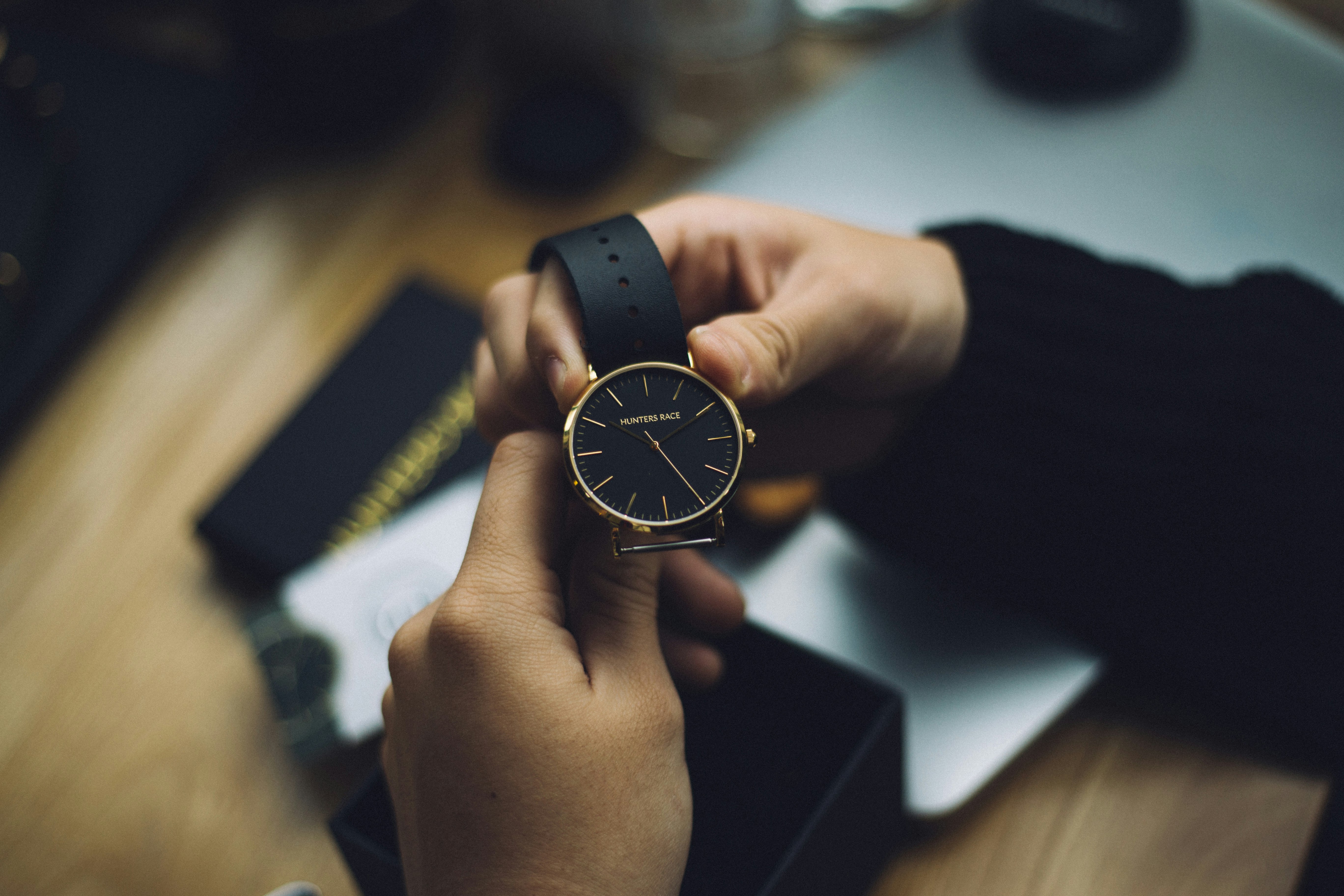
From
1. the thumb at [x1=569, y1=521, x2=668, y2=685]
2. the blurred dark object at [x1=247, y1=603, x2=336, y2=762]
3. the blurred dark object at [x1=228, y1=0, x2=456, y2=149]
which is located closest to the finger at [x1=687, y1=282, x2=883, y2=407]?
the thumb at [x1=569, y1=521, x2=668, y2=685]

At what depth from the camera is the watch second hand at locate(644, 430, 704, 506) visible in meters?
0.51

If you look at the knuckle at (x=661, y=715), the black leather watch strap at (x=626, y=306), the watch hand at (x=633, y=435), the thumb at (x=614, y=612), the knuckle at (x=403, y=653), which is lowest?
the knuckle at (x=661, y=715)

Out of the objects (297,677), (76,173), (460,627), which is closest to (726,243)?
(460,627)

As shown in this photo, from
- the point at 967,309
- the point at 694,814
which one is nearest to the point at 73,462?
the point at 694,814

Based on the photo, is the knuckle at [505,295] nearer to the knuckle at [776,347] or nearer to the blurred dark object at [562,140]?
the knuckle at [776,347]

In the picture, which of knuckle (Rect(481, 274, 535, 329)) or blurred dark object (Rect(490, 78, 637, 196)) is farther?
blurred dark object (Rect(490, 78, 637, 196))

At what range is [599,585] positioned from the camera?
0.50 m

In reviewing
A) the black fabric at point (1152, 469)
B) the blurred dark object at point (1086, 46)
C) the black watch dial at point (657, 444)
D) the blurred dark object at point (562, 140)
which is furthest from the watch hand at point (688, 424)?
the blurred dark object at point (1086, 46)

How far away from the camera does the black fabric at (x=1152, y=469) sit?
618 mm

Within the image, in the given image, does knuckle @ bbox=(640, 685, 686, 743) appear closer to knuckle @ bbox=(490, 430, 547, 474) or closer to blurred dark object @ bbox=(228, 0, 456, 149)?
knuckle @ bbox=(490, 430, 547, 474)

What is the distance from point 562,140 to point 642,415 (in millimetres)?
524

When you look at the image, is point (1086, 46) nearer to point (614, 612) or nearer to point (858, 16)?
point (858, 16)

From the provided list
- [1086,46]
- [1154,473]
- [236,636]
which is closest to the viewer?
[1154,473]

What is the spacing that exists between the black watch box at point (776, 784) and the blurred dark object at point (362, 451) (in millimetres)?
263
